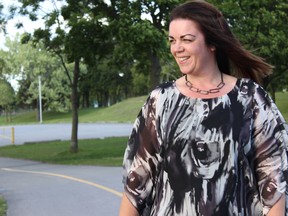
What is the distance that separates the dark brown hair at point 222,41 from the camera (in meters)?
1.97

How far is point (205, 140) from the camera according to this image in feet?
6.00

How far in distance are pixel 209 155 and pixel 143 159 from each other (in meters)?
0.29

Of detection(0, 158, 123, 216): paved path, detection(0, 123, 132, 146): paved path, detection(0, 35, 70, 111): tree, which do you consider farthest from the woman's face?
detection(0, 35, 70, 111): tree

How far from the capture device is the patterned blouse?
182cm

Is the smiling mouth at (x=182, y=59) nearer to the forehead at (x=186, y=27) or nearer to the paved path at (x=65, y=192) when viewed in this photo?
the forehead at (x=186, y=27)

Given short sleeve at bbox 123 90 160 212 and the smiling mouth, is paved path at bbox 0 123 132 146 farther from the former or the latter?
the smiling mouth

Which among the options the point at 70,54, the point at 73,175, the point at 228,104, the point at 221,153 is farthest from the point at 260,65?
the point at 70,54

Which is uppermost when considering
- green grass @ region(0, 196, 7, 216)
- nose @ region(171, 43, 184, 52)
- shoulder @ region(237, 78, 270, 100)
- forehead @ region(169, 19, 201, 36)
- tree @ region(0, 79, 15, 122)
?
forehead @ region(169, 19, 201, 36)

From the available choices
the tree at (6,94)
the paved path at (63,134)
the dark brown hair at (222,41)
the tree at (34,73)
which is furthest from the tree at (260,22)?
the tree at (6,94)

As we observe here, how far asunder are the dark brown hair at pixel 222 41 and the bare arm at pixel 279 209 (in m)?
0.51

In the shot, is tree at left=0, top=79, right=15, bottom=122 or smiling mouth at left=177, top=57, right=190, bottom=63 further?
tree at left=0, top=79, right=15, bottom=122

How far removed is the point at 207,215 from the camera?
5.98 ft

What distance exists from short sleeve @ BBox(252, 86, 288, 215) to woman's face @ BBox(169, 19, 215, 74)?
275mm

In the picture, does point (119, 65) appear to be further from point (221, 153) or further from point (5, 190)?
point (221, 153)
